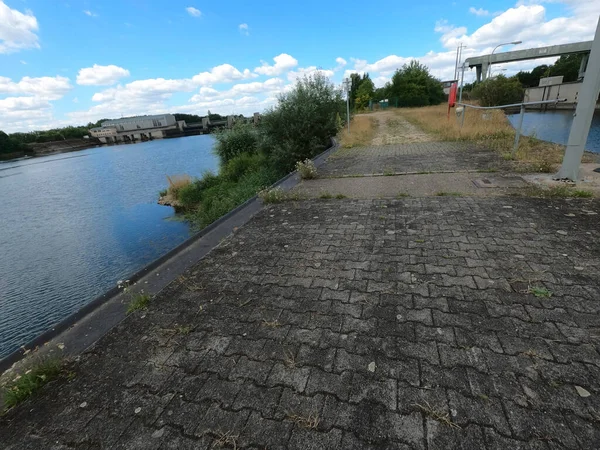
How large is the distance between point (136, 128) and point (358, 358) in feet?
361

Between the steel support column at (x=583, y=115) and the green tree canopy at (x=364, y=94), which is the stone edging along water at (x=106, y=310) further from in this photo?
the green tree canopy at (x=364, y=94)

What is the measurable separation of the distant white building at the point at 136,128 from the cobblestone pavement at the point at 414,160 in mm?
95763

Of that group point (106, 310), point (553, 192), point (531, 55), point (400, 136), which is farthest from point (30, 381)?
point (531, 55)

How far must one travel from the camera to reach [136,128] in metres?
92.1

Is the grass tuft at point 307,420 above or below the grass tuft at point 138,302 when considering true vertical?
below

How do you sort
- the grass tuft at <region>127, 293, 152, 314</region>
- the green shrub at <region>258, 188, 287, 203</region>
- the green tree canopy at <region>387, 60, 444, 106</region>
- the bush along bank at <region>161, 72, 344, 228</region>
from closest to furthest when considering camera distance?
the grass tuft at <region>127, 293, 152, 314</region> < the green shrub at <region>258, 188, 287, 203</region> < the bush along bank at <region>161, 72, 344, 228</region> < the green tree canopy at <region>387, 60, 444, 106</region>

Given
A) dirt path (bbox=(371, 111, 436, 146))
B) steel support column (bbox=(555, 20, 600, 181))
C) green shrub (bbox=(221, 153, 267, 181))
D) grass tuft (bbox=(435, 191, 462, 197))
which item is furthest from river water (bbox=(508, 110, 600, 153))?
green shrub (bbox=(221, 153, 267, 181))

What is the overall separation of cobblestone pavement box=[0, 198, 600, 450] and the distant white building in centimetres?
10064

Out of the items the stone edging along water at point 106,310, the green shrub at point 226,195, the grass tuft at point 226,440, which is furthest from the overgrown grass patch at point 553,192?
the green shrub at point 226,195

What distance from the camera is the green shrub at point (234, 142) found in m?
17.4

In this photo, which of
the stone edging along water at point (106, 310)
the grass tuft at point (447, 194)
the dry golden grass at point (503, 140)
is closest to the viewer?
the stone edging along water at point (106, 310)

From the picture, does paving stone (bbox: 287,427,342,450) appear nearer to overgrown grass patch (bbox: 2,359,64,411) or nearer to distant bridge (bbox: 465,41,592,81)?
overgrown grass patch (bbox: 2,359,64,411)

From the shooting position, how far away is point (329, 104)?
13.9m

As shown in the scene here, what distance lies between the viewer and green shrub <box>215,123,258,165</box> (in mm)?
17375
